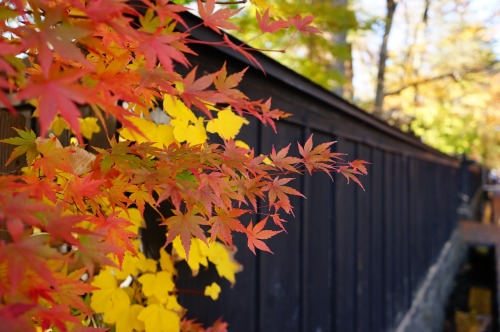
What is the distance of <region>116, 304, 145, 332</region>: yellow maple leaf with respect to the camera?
73.0 inches

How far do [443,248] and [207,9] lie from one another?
13.0 m

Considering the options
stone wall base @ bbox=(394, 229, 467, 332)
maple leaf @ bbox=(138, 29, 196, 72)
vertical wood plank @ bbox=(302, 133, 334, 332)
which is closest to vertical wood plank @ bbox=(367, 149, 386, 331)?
stone wall base @ bbox=(394, 229, 467, 332)

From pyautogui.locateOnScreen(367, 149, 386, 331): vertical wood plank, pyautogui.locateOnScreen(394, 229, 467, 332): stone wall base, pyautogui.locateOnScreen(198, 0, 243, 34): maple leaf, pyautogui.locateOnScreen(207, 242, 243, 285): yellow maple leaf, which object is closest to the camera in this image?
pyautogui.locateOnScreen(198, 0, 243, 34): maple leaf

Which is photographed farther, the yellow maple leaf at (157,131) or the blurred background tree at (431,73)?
the blurred background tree at (431,73)

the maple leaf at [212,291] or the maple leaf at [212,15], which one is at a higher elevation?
the maple leaf at [212,15]

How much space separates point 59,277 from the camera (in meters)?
1.03

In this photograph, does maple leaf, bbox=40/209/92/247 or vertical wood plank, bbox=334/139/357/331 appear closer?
maple leaf, bbox=40/209/92/247

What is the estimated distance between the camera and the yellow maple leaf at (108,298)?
1.83 m

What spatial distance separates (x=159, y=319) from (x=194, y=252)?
1.00 ft

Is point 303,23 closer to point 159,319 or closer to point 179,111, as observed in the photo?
point 179,111

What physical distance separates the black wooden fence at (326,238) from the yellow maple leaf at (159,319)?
1.13 ft

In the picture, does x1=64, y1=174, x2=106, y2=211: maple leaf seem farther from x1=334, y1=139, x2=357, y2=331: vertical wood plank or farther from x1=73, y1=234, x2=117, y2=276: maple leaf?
x1=334, y1=139, x2=357, y2=331: vertical wood plank

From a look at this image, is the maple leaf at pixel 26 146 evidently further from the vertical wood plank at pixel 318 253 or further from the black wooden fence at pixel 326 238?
the vertical wood plank at pixel 318 253

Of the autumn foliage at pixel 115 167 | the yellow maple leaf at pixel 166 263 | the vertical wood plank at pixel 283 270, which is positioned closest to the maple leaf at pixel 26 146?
the autumn foliage at pixel 115 167
